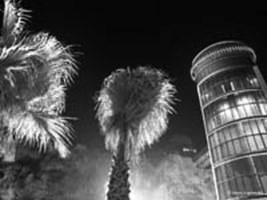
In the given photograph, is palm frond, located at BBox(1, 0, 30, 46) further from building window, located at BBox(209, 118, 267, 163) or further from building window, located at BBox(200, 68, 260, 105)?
building window, located at BBox(200, 68, 260, 105)

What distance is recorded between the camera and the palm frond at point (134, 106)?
756cm

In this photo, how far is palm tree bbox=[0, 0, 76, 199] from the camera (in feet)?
13.9

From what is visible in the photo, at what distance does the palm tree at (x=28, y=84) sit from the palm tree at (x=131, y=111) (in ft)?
8.33

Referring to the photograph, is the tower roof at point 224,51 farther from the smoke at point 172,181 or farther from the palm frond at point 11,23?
the palm frond at point 11,23

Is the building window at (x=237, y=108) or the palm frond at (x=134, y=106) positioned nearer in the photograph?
the palm frond at (x=134, y=106)

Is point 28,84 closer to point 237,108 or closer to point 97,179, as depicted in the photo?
point 97,179

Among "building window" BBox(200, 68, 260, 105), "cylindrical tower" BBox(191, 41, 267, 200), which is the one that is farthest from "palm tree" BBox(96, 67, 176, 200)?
"building window" BBox(200, 68, 260, 105)

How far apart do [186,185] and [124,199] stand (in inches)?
1289

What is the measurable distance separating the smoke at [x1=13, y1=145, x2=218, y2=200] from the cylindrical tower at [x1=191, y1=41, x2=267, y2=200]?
20.1ft

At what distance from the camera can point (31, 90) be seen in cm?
459

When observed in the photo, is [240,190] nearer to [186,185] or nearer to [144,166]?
[186,185]

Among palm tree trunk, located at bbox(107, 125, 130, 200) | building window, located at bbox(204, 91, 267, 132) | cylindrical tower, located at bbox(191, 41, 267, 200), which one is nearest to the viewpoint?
palm tree trunk, located at bbox(107, 125, 130, 200)

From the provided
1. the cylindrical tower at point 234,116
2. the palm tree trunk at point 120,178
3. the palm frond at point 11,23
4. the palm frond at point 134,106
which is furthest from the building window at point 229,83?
the palm frond at point 11,23

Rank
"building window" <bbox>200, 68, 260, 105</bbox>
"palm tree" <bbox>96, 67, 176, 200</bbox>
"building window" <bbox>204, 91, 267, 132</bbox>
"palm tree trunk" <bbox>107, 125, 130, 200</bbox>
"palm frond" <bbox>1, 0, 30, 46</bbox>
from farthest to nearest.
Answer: "building window" <bbox>200, 68, 260, 105</bbox>, "building window" <bbox>204, 91, 267, 132</bbox>, "palm tree" <bbox>96, 67, 176, 200</bbox>, "palm tree trunk" <bbox>107, 125, 130, 200</bbox>, "palm frond" <bbox>1, 0, 30, 46</bbox>
